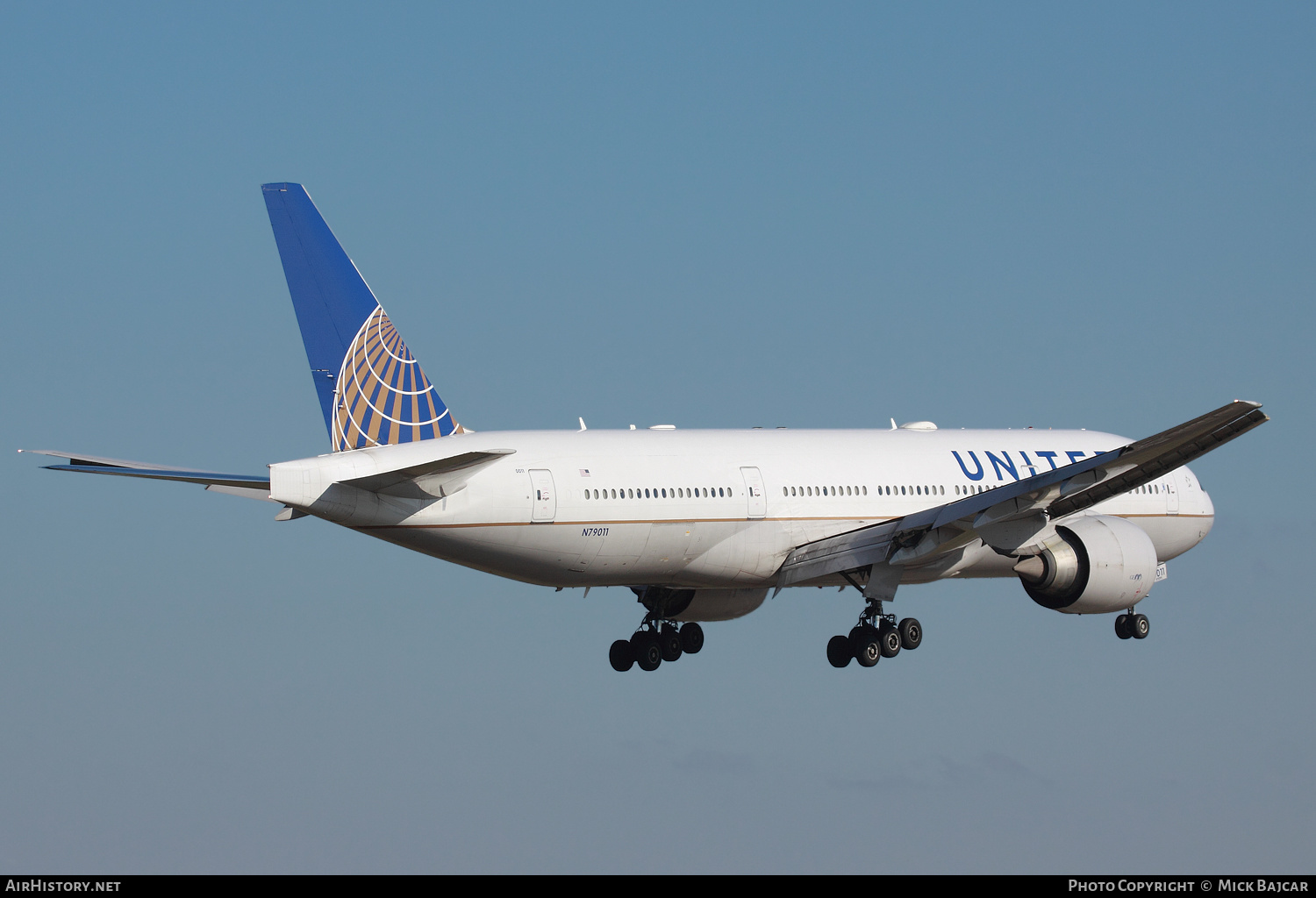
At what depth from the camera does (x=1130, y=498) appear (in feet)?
140

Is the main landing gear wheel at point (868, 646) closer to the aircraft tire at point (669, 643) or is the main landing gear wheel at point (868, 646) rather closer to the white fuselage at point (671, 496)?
the white fuselage at point (671, 496)

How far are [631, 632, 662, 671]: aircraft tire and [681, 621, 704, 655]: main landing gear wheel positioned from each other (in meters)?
0.78

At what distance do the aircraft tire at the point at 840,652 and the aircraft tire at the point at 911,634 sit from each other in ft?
3.93

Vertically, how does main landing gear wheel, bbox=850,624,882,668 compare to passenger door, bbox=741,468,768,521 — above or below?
below

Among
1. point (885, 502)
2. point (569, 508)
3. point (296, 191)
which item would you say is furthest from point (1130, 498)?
point (296, 191)

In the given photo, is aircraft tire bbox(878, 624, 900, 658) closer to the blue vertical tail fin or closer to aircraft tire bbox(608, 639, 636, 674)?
aircraft tire bbox(608, 639, 636, 674)

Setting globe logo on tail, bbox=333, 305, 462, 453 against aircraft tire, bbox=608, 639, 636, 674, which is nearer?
globe logo on tail, bbox=333, 305, 462, 453

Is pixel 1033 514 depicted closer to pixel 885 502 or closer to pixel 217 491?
pixel 885 502

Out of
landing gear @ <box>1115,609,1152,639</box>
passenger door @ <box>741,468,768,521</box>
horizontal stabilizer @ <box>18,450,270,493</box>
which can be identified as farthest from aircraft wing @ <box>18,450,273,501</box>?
landing gear @ <box>1115,609,1152,639</box>

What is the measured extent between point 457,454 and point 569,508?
275cm

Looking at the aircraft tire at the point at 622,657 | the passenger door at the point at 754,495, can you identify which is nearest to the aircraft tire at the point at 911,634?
the passenger door at the point at 754,495

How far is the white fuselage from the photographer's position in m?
32.3

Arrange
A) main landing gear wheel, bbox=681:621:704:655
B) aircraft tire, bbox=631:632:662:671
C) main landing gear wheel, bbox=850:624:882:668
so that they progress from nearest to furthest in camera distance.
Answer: main landing gear wheel, bbox=850:624:882:668
aircraft tire, bbox=631:632:662:671
main landing gear wheel, bbox=681:621:704:655

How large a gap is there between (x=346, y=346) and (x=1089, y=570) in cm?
1669
